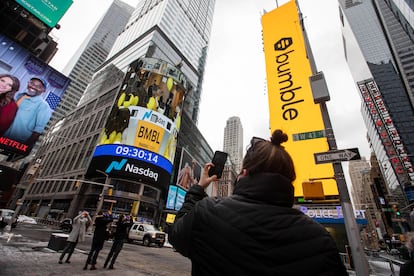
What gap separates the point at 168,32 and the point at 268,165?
253 ft

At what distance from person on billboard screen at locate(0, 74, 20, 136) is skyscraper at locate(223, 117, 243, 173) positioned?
381 ft

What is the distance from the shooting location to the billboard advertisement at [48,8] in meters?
18.3

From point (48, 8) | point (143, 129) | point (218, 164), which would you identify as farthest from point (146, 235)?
point (48, 8)

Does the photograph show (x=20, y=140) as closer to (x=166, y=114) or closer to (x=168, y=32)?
(x=166, y=114)

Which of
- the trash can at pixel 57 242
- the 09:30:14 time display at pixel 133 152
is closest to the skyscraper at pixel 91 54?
the 09:30:14 time display at pixel 133 152

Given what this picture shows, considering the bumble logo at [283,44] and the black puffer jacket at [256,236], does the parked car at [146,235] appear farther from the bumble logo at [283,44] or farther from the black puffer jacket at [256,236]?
the bumble logo at [283,44]

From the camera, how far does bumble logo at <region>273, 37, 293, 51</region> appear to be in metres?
13.1

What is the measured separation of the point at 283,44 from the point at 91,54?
151 metres

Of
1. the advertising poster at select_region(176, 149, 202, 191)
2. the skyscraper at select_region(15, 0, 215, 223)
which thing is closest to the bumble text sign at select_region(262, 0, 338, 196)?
the skyscraper at select_region(15, 0, 215, 223)

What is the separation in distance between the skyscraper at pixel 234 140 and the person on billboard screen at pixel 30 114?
114201 millimetres

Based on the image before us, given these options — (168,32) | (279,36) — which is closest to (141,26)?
(168,32)

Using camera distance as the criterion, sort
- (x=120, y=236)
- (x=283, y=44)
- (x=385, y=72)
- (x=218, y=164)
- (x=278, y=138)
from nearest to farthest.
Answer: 1. (x=278, y=138)
2. (x=218, y=164)
3. (x=120, y=236)
4. (x=283, y=44)
5. (x=385, y=72)

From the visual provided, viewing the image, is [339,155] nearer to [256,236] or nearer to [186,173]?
[256,236]

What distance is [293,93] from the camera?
1185 centimetres
